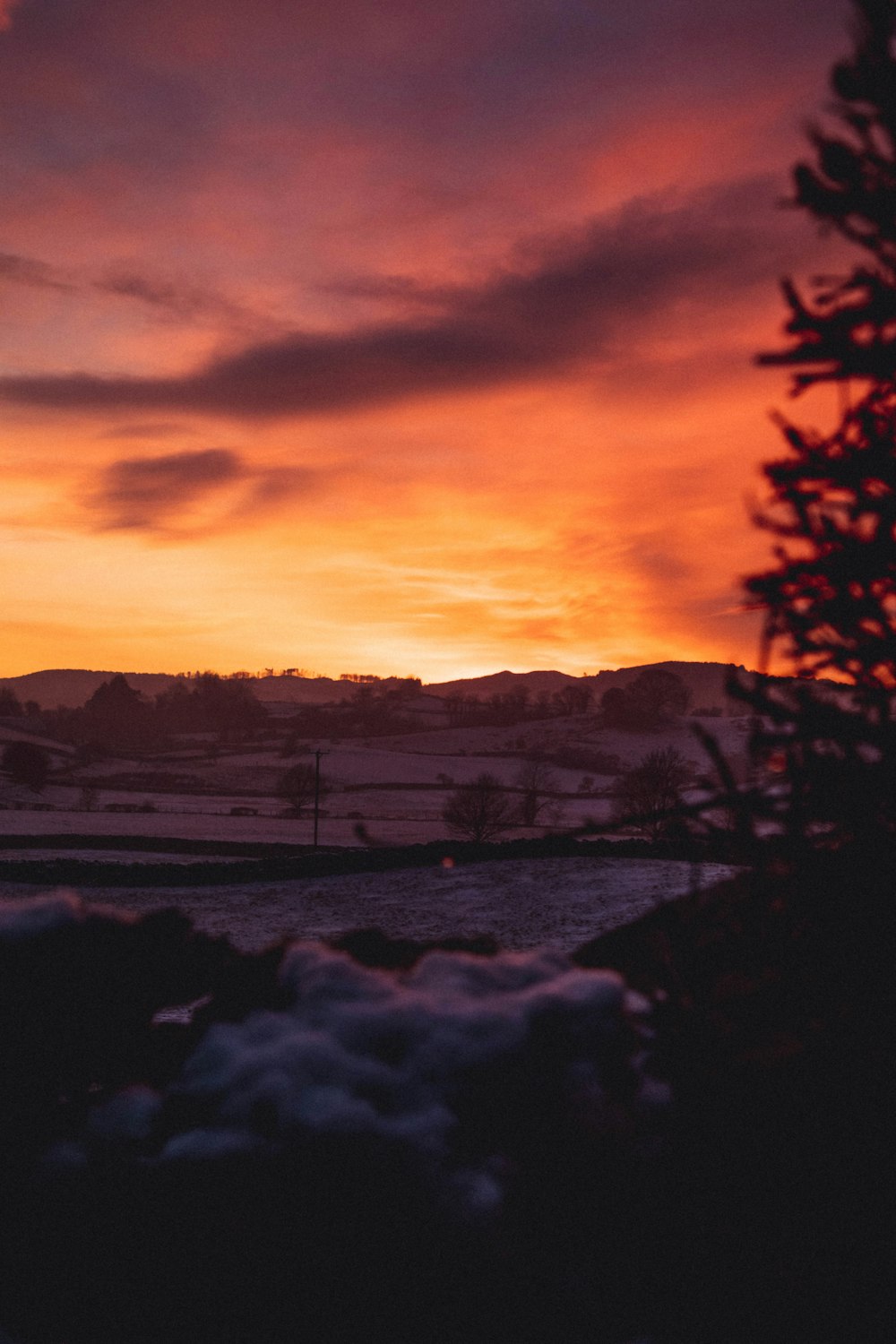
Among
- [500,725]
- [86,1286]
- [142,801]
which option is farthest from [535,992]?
[500,725]

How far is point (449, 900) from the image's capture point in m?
28.7

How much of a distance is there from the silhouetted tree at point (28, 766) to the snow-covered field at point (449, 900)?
240ft

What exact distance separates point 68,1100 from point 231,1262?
119cm

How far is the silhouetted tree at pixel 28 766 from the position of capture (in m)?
101

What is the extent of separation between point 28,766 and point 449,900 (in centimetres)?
8488

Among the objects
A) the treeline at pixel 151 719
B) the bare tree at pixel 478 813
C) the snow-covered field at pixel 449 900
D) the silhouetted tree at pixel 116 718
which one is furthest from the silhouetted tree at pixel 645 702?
the snow-covered field at pixel 449 900

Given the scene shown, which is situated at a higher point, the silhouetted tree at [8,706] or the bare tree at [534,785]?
the silhouetted tree at [8,706]

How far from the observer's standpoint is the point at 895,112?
15.9 feet

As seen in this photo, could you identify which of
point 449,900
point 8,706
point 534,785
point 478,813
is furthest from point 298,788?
point 8,706

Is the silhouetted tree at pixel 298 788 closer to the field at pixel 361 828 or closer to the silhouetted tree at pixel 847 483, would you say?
the field at pixel 361 828

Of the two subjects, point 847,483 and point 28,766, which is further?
point 28,766

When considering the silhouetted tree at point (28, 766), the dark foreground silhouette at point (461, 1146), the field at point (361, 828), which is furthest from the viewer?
the silhouetted tree at point (28, 766)

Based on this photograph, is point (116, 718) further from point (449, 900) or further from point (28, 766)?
point (449, 900)

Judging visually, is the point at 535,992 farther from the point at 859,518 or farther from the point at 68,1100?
the point at 859,518
